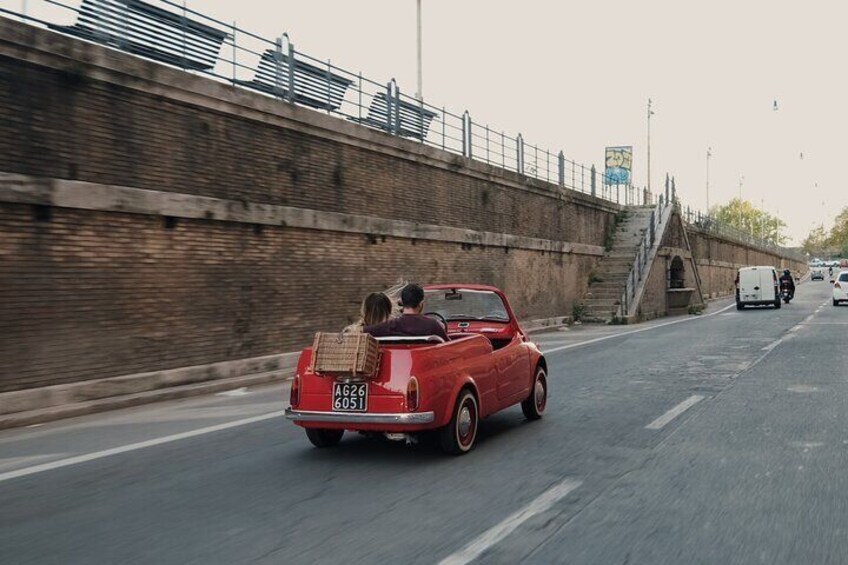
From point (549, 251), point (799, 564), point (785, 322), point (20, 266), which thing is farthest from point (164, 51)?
point (785, 322)

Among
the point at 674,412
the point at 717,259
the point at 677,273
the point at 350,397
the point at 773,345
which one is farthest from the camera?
the point at 717,259

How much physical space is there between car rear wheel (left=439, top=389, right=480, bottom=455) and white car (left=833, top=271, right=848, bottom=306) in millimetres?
37552

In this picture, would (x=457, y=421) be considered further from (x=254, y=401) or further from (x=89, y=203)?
(x=89, y=203)

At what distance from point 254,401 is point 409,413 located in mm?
5161

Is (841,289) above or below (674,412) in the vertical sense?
above

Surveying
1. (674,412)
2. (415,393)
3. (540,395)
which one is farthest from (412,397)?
(674,412)

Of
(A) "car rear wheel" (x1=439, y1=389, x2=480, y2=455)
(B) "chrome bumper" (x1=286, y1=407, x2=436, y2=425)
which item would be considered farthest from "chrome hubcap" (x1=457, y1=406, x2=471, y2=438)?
(B) "chrome bumper" (x1=286, y1=407, x2=436, y2=425)

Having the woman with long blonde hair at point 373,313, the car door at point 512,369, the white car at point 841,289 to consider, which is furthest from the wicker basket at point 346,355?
the white car at point 841,289

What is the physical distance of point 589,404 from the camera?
9.65 metres

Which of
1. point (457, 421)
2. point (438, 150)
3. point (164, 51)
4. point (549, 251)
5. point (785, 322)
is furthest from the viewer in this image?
point (549, 251)

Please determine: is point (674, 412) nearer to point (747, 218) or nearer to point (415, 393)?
point (415, 393)

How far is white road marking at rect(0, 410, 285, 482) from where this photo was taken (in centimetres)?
646

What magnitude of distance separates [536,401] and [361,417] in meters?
2.84

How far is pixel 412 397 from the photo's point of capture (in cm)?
622
